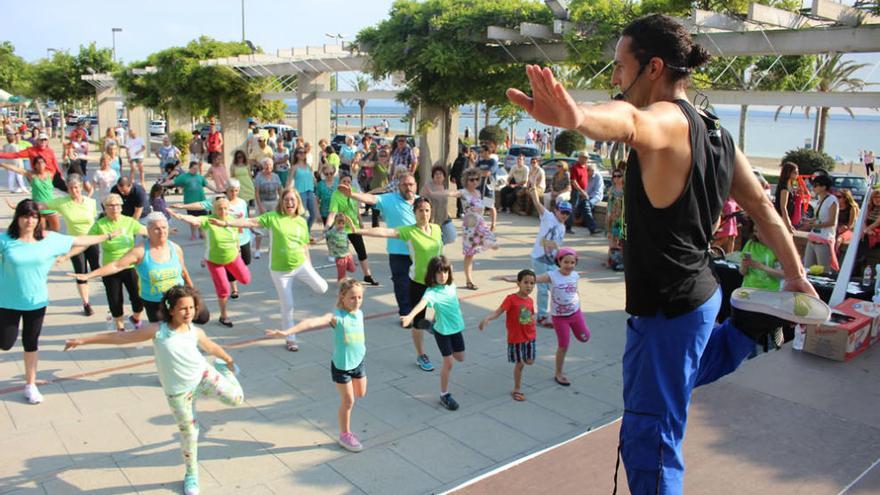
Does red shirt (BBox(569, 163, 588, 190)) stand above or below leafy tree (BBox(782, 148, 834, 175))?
below

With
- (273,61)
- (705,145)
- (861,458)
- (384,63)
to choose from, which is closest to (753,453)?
(861,458)

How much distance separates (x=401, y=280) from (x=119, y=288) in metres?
3.14

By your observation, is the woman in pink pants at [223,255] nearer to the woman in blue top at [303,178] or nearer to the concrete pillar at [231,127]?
the woman in blue top at [303,178]

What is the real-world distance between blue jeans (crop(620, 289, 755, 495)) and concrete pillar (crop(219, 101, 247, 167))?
22.4 m

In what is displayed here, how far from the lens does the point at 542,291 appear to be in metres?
8.81

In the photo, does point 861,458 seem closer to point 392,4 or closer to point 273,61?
→ point 392,4

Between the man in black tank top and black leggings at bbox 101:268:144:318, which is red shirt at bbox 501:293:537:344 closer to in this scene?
the man in black tank top

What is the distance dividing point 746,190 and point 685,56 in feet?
1.86

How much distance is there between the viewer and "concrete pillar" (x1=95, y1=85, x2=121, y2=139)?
34.2 meters

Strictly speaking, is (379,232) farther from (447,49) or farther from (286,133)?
(286,133)

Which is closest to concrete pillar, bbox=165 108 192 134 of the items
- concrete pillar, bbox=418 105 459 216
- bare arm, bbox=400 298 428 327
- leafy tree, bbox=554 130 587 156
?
concrete pillar, bbox=418 105 459 216

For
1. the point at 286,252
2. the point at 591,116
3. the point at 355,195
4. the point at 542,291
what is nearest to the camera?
the point at 591,116

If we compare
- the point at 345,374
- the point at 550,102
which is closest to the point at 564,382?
the point at 345,374

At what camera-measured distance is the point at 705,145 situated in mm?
2121
